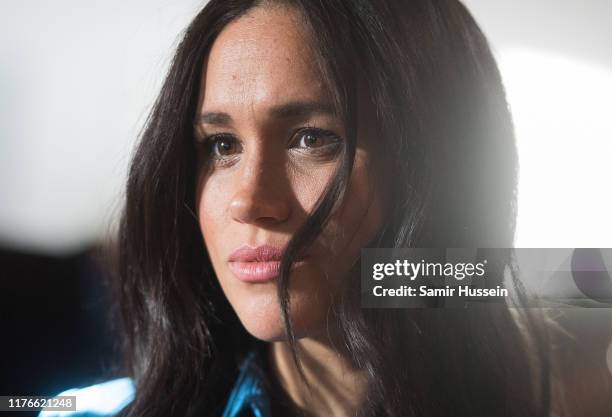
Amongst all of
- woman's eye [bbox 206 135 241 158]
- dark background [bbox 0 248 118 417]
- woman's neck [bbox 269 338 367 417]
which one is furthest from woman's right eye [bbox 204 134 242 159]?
dark background [bbox 0 248 118 417]

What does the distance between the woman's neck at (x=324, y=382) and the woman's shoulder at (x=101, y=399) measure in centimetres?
28

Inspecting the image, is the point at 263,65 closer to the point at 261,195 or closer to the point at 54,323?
the point at 261,195

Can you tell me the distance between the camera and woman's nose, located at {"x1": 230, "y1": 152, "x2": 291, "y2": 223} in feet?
2.13

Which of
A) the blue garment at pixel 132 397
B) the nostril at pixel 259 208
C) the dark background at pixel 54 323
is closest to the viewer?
the nostril at pixel 259 208

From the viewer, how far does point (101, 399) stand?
0.88 meters

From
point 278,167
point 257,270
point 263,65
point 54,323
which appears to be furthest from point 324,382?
point 54,323

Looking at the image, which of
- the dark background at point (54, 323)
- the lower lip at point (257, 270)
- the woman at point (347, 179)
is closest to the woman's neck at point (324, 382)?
the woman at point (347, 179)

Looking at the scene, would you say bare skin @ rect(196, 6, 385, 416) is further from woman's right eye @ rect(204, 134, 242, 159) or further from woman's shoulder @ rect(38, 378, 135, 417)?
woman's shoulder @ rect(38, 378, 135, 417)

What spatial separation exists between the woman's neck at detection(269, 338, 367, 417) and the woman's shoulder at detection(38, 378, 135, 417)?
0.28 m

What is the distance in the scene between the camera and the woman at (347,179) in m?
0.66

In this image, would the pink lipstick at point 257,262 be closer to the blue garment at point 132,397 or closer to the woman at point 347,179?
the woman at point 347,179

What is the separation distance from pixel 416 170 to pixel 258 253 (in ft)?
0.69

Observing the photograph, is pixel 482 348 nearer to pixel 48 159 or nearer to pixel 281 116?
pixel 281 116

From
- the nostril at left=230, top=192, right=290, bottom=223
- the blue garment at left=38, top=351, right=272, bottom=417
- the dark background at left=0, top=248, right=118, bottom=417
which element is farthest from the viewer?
the dark background at left=0, top=248, right=118, bottom=417
